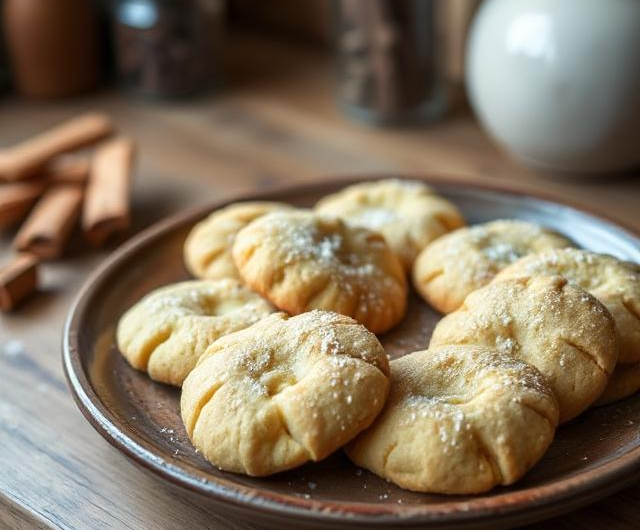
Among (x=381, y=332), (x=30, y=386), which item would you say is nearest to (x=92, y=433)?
(x=30, y=386)

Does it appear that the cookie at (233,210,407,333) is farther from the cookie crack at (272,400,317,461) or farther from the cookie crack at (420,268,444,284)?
the cookie crack at (272,400,317,461)

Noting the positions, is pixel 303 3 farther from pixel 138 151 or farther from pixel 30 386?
pixel 30 386

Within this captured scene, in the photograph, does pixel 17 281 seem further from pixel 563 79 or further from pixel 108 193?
pixel 563 79

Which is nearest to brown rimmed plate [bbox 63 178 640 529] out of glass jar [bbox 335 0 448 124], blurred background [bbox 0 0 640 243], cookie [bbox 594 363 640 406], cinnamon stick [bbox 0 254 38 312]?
cookie [bbox 594 363 640 406]

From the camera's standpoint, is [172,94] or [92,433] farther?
[172,94]

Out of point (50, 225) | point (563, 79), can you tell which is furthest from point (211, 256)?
point (563, 79)

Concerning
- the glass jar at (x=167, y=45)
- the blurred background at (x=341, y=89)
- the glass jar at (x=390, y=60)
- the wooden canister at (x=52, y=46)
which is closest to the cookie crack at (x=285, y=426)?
the blurred background at (x=341, y=89)

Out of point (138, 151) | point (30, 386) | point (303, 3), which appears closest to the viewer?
point (30, 386)
